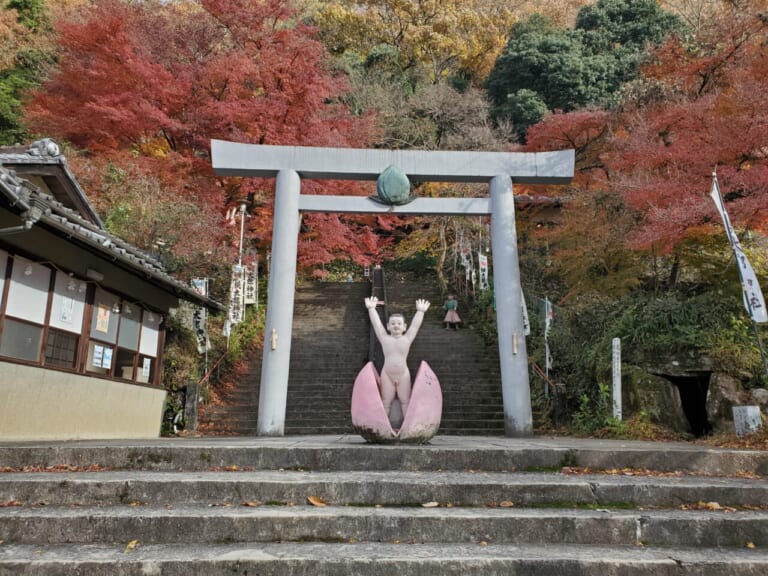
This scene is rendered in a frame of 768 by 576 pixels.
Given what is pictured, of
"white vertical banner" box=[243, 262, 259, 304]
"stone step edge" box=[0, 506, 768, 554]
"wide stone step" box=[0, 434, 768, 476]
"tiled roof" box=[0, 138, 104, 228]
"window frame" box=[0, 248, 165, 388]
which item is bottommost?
"stone step edge" box=[0, 506, 768, 554]

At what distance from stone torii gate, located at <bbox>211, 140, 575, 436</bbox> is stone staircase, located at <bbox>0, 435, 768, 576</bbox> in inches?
185

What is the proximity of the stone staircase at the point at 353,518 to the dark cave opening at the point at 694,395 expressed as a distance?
6220mm

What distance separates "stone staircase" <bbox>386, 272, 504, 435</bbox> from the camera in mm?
11828

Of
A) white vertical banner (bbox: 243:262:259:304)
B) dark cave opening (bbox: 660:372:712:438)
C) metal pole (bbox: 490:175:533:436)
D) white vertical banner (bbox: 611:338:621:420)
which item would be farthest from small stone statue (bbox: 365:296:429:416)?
white vertical banner (bbox: 243:262:259:304)

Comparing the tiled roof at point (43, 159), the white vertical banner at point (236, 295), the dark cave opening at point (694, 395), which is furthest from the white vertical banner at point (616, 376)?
the tiled roof at point (43, 159)

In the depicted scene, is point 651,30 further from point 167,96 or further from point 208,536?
point 208,536

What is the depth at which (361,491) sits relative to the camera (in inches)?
158

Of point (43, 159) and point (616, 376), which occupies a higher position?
point (43, 159)

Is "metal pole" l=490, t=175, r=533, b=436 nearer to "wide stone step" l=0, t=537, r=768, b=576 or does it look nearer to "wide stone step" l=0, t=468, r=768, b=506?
"wide stone step" l=0, t=468, r=768, b=506

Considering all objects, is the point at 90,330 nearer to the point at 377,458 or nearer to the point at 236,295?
the point at 236,295

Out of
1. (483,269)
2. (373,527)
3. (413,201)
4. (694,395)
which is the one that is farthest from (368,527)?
(483,269)

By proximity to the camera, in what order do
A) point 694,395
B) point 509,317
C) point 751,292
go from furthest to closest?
point 694,395, point 509,317, point 751,292

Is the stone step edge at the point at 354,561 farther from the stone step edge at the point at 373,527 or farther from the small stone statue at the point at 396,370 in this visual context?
the small stone statue at the point at 396,370

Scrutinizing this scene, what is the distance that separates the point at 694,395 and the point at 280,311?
8396 millimetres
